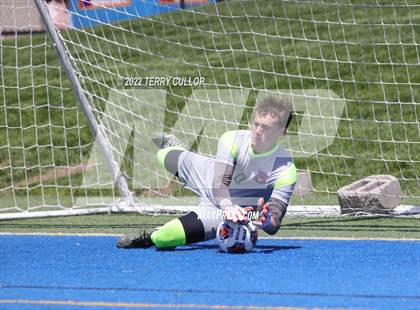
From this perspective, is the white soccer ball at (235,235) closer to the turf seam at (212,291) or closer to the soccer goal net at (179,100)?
the turf seam at (212,291)

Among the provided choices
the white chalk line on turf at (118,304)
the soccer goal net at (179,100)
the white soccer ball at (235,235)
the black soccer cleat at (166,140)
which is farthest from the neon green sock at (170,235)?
the soccer goal net at (179,100)

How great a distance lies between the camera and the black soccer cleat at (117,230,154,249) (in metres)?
7.78

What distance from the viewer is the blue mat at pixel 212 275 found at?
5715 millimetres

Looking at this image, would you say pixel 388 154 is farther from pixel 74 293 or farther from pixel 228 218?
pixel 74 293

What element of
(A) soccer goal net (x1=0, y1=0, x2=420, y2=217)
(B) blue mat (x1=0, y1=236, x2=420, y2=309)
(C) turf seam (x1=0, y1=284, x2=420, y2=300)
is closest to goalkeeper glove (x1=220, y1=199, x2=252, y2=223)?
(B) blue mat (x1=0, y1=236, x2=420, y2=309)

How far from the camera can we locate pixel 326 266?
22.4 ft

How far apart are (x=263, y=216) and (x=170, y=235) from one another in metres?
0.78

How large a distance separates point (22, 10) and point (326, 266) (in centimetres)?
607

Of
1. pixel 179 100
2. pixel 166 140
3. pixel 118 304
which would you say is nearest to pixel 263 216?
pixel 166 140

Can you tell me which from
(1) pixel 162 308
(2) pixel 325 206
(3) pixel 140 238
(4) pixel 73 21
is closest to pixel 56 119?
(4) pixel 73 21

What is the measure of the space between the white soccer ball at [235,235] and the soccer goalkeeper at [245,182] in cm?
9

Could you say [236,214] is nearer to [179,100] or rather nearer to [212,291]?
[212,291]

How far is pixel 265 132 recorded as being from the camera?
297 inches
